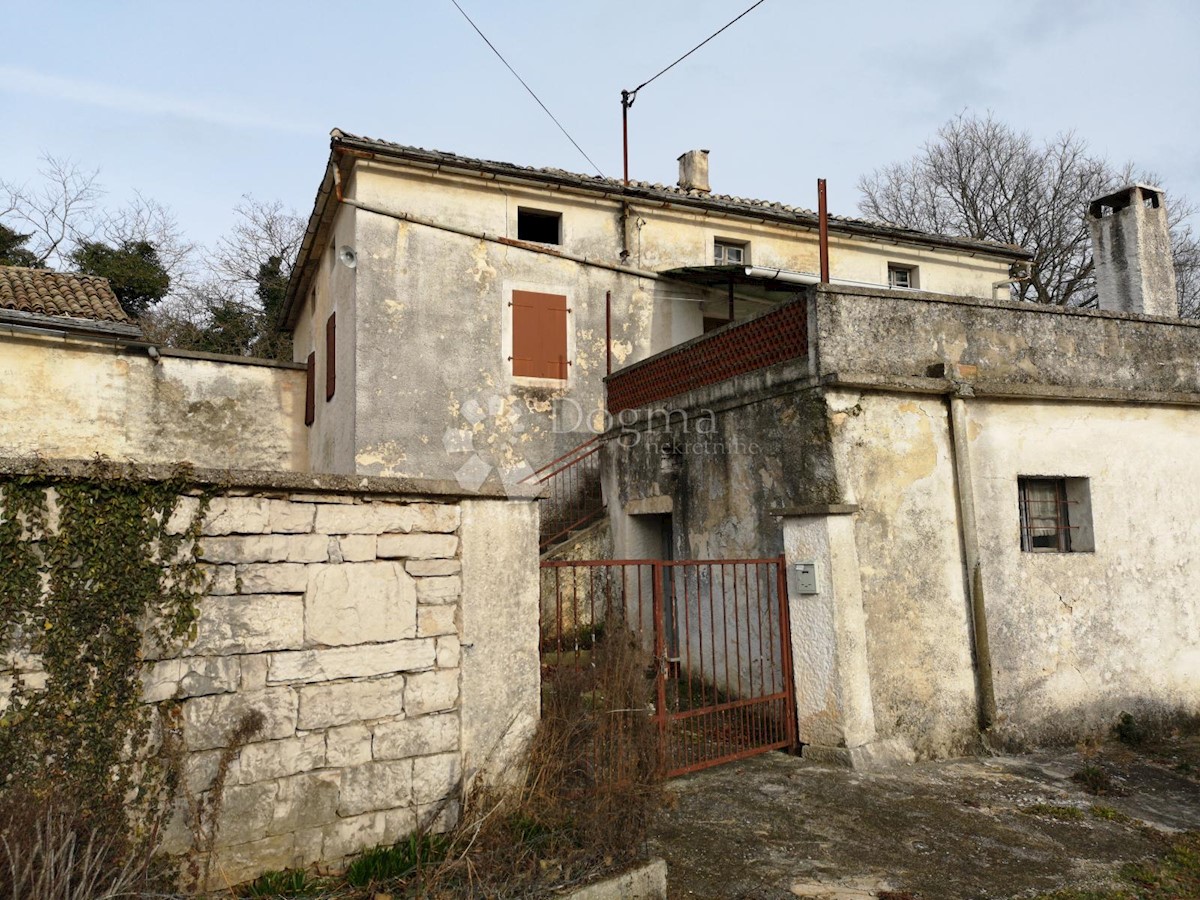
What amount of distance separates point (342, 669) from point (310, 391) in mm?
10221

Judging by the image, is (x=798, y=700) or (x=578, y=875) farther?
(x=798, y=700)

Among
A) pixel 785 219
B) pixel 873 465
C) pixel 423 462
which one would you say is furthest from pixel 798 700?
pixel 785 219

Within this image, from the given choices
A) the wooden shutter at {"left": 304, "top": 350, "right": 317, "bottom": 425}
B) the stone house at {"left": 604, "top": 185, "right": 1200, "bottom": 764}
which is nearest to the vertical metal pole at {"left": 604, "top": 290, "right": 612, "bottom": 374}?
the stone house at {"left": 604, "top": 185, "right": 1200, "bottom": 764}

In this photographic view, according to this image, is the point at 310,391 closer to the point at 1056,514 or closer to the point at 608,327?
the point at 608,327

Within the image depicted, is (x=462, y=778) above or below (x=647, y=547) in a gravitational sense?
below

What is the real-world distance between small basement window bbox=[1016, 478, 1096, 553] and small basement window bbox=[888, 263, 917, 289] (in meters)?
7.70

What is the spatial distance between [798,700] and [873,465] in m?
2.07

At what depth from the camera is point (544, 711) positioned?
5.06 metres

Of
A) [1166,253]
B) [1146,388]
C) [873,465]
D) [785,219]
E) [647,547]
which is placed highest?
[785,219]

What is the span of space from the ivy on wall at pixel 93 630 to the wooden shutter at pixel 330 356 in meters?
8.01

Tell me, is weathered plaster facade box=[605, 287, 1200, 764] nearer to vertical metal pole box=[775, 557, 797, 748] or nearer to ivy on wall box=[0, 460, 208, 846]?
vertical metal pole box=[775, 557, 797, 748]

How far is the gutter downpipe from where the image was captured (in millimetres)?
6645

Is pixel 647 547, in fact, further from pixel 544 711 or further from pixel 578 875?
pixel 578 875

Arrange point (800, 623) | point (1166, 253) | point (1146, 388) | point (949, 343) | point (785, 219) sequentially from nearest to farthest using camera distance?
point (800, 623) → point (949, 343) → point (1146, 388) → point (1166, 253) → point (785, 219)
